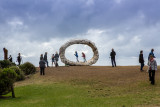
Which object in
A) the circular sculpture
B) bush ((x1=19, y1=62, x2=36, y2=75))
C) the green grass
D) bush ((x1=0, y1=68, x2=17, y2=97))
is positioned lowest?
the green grass

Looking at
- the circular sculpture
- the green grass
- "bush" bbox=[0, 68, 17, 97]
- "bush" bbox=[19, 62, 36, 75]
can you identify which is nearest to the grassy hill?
the green grass

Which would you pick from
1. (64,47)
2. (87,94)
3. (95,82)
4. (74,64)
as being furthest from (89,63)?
(87,94)

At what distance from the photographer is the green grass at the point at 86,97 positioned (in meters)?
10.4

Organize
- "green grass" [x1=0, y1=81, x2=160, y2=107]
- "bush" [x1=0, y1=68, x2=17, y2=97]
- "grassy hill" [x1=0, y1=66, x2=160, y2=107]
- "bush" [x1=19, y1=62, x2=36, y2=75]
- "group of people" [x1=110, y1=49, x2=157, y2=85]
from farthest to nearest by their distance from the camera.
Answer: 1. "bush" [x1=19, y1=62, x2=36, y2=75]
2. "group of people" [x1=110, y1=49, x2=157, y2=85]
3. "bush" [x1=0, y1=68, x2=17, y2=97]
4. "grassy hill" [x1=0, y1=66, x2=160, y2=107]
5. "green grass" [x1=0, y1=81, x2=160, y2=107]

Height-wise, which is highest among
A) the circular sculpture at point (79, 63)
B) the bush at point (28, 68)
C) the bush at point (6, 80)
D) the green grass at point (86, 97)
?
the circular sculpture at point (79, 63)

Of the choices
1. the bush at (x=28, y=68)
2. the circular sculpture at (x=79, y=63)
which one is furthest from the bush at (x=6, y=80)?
the circular sculpture at (x=79, y=63)

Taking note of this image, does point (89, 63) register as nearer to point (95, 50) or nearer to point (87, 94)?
point (95, 50)

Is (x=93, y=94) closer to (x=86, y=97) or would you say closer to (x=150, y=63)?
(x=86, y=97)

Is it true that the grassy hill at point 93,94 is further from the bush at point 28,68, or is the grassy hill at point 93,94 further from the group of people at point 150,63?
the bush at point 28,68

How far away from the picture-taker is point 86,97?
40.4 ft

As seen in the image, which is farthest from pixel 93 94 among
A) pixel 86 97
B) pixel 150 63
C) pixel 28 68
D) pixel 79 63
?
pixel 79 63

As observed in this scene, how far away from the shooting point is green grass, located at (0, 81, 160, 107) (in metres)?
10.4

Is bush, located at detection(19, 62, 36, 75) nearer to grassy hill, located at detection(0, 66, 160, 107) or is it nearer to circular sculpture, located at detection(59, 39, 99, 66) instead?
circular sculpture, located at detection(59, 39, 99, 66)

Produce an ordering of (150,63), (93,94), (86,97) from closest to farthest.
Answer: (86,97) → (93,94) → (150,63)
